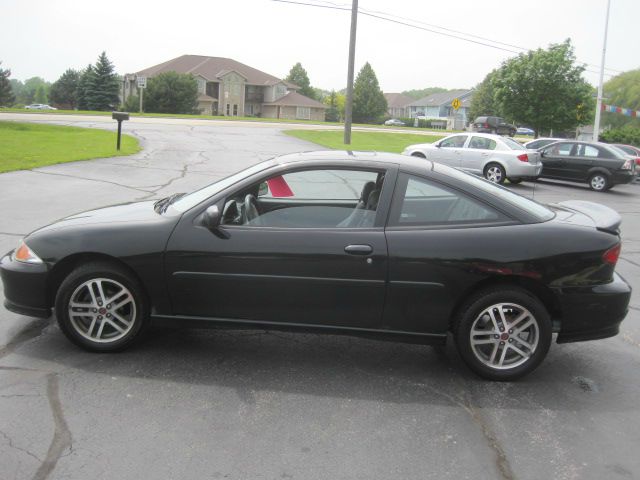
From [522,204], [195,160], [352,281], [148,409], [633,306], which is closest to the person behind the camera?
[148,409]

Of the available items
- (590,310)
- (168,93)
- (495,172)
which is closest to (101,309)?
(590,310)

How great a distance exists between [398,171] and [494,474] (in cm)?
212

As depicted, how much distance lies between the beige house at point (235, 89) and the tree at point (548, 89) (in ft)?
185

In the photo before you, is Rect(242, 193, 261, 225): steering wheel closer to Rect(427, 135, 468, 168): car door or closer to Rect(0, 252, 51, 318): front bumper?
Rect(0, 252, 51, 318): front bumper

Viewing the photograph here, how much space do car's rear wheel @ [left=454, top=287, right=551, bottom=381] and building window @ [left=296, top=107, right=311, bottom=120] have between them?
94.3 meters

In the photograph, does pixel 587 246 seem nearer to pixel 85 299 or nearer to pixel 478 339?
pixel 478 339

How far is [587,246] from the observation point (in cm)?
419

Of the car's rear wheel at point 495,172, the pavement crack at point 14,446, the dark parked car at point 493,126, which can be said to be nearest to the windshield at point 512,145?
the car's rear wheel at point 495,172

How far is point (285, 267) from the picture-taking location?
13.7 feet

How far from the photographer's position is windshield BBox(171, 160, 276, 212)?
4.52 meters

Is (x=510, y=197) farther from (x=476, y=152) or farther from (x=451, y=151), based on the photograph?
(x=451, y=151)

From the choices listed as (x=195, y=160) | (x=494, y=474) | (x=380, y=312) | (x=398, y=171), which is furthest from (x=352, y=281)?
(x=195, y=160)

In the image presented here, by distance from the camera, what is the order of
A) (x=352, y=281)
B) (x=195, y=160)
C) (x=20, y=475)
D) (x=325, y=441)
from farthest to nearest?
1. (x=195, y=160)
2. (x=352, y=281)
3. (x=325, y=441)
4. (x=20, y=475)

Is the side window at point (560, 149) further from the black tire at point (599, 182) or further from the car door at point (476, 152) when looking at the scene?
the car door at point (476, 152)
